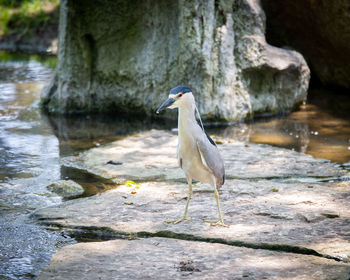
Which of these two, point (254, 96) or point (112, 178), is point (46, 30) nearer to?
point (254, 96)

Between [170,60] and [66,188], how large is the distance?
372cm

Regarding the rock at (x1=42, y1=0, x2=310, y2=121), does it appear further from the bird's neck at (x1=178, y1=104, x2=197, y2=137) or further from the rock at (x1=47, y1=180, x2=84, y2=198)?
the bird's neck at (x1=178, y1=104, x2=197, y2=137)

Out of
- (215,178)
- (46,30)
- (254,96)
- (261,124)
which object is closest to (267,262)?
(215,178)

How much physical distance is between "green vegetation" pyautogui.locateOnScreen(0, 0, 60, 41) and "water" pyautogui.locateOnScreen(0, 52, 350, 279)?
7.48m

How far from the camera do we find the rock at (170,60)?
7.65 metres

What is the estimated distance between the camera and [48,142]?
688 cm

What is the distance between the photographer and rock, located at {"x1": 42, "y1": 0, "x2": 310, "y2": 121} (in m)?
7.65

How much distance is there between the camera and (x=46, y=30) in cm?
1770

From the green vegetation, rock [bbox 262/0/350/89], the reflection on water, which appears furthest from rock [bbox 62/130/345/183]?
the green vegetation

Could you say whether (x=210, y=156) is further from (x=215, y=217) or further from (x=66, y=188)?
(x=66, y=188)

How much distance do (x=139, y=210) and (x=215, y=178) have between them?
735 mm

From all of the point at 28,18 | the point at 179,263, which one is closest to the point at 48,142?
the point at 179,263

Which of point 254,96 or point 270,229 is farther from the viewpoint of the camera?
point 254,96

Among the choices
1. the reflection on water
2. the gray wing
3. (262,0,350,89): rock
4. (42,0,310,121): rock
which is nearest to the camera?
the gray wing
